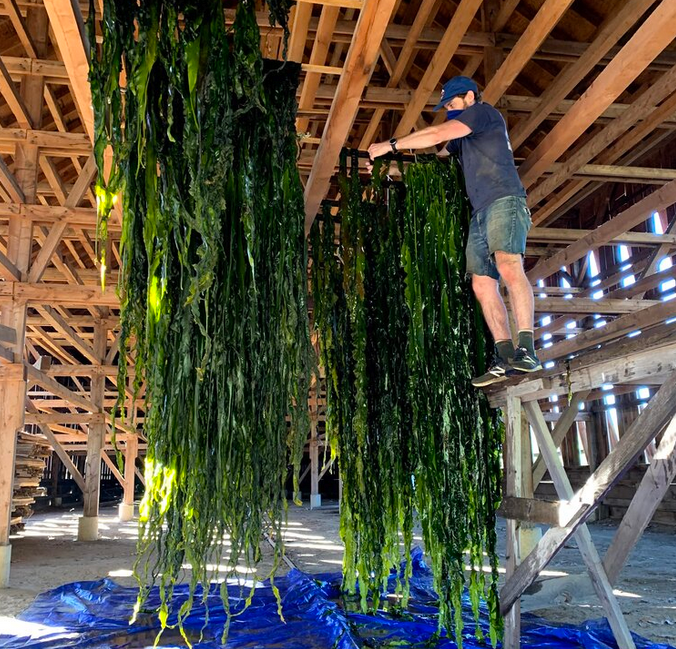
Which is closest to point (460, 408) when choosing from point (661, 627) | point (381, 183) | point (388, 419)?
point (388, 419)

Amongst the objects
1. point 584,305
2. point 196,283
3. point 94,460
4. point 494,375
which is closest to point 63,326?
point 94,460

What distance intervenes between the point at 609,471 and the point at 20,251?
221 inches

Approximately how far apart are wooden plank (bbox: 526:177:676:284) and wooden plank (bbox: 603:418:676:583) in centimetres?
260

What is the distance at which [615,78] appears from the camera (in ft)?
8.77

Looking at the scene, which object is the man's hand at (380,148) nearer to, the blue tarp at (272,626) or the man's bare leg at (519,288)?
the man's bare leg at (519,288)

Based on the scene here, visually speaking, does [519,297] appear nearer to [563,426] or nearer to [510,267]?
[510,267]

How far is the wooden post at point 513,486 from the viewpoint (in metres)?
3.25

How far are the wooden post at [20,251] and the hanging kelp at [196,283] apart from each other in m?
4.20

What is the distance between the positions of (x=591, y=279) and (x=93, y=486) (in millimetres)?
8746

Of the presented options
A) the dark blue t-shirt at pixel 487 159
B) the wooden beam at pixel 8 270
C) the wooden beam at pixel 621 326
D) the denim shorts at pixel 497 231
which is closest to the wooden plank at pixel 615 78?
the dark blue t-shirt at pixel 487 159

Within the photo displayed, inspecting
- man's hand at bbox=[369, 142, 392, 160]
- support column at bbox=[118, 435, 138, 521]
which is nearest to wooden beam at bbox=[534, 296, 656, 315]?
man's hand at bbox=[369, 142, 392, 160]

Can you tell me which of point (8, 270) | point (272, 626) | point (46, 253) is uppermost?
point (46, 253)

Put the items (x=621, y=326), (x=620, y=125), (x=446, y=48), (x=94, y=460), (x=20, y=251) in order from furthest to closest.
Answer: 1. (x=94, y=460)
2. (x=20, y=251)
3. (x=621, y=326)
4. (x=446, y=48)
5. (x=620, y=125)

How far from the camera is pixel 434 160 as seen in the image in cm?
370
